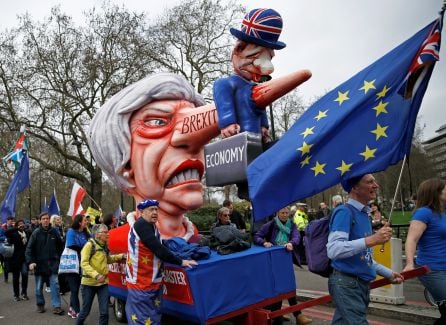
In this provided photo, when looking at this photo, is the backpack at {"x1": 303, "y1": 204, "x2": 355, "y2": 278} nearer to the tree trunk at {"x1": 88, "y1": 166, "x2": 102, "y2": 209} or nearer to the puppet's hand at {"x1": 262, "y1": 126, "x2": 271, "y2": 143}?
the puppet's hand at {"x1": 262, "y1": 126, "x2": 271, "y2": 143}

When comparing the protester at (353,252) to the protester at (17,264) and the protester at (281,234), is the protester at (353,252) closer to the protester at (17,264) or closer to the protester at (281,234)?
the protester at (281,234)

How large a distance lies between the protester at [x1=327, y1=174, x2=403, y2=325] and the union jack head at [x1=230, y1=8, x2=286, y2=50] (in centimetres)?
148

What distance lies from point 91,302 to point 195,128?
97.4 inches

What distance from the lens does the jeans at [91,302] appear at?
516 centimetres

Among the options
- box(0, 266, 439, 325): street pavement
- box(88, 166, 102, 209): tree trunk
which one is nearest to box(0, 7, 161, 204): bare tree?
box(88, 166, 102, 209): tree trunk

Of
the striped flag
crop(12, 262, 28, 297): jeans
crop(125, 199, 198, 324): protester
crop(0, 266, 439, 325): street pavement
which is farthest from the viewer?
the striped flag

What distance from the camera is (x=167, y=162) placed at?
17.2 ft

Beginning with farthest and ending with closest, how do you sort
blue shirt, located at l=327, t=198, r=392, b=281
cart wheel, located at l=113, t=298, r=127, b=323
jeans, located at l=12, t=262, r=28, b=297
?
jeans, located at l=12, t=262, r=28, b=297, cart wheel, located at l=113, t=298, r=127, b=323, blue shirt, located at l=327, t=198, r=392, b=281

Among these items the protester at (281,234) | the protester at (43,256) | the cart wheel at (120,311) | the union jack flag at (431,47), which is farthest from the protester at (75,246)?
the union jack flag at (431,47)

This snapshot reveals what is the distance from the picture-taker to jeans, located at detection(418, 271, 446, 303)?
11.7 feet

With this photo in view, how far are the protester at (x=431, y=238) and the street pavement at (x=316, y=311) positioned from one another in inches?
75.9

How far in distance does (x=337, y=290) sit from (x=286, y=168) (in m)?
0.89

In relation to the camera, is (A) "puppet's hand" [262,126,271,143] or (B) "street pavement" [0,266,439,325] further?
(B) "street pavement" [0,266,439,325]

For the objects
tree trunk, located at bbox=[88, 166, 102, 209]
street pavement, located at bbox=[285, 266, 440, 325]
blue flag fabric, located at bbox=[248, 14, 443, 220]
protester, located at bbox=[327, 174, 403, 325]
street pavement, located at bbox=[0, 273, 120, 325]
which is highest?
tree trunk, located at bbox=[88, 166, 102, 209]
